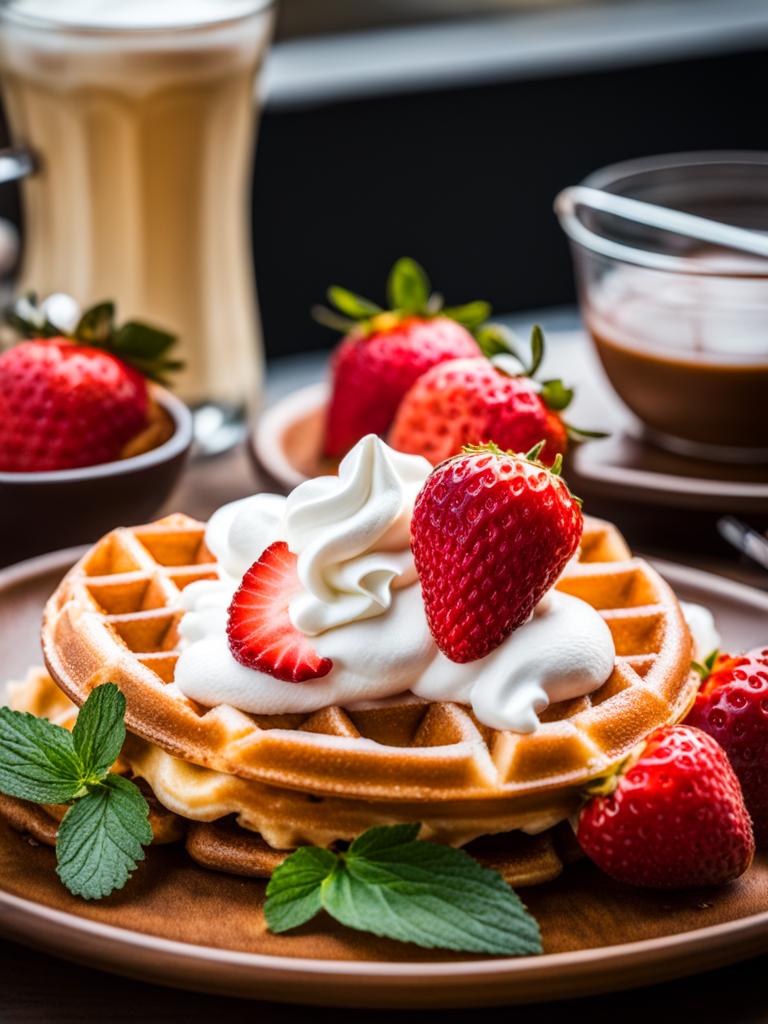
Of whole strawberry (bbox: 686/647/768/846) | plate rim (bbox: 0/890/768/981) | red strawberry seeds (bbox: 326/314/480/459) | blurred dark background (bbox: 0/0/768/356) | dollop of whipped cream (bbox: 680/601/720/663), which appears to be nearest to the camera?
plate rim (bbox: 0/890/768/981)

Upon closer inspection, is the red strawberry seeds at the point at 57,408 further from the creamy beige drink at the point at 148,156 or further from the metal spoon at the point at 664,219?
the metal spoon at the point at 664,219

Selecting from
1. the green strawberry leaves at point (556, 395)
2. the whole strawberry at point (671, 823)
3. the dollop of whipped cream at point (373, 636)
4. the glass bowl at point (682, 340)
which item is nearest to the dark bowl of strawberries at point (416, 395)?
the green strawberry leaves at point (556, 395)

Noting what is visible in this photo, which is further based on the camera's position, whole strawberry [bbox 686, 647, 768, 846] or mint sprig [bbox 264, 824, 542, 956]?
whole strawberry [bbox 686, 647, 768, 846]

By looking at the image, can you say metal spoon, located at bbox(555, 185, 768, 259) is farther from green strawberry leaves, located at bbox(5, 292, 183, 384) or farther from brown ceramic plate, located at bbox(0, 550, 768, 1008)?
brown ceramic plate, located at bbox(0, 550, 768, 1008)

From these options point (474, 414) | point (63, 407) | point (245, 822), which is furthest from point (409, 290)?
point (245, 822)

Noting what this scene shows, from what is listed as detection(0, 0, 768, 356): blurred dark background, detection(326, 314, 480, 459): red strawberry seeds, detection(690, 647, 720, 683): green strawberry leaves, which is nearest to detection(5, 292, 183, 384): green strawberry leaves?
detection(326, 314, 480, 459): red strawberry seeds

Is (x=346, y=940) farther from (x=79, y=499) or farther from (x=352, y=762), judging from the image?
(x=79, y=499)

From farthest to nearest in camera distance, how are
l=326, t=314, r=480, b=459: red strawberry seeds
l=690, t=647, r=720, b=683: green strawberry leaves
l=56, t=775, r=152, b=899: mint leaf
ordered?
1. l=326, t=314, r=480, b=459: red strawberry seeds
2. l=690, t=647, r=720, b=683: green strawberry leaves
3. l=56, t=775, r=152, b=899: mint leaf

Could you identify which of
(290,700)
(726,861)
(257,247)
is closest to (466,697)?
(290,700)
